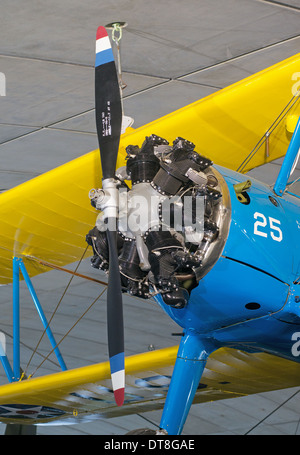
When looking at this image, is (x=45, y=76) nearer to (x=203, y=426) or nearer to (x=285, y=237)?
(x=285, y=237)

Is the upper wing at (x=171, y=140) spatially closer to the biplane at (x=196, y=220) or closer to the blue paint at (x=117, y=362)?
the biplane at (x=196, y=220)

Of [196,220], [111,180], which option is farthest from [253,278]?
[111,180]

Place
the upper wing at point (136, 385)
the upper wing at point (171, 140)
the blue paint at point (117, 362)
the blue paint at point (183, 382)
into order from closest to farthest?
the blue paint at point (117, 362), the blue paint at point (183, 382), the upper wing at point (171, 140), the upper wing at point (136, 385)

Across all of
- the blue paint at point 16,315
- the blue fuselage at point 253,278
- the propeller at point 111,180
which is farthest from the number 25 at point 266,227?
the blue paint at point 16,315

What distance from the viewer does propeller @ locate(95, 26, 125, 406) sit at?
16.2ft

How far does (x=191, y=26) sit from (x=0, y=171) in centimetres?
431

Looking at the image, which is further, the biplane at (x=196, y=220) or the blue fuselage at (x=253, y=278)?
the blue fuselage at (x=253, y=278)

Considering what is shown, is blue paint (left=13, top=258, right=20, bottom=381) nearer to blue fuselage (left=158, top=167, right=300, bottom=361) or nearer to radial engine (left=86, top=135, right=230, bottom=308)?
blue fuselage (left=158, top=167, right=300, bottom=361)

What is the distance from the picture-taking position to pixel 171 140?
6547mm

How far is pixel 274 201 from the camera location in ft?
18.1

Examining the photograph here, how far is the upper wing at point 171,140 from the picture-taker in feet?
20.4

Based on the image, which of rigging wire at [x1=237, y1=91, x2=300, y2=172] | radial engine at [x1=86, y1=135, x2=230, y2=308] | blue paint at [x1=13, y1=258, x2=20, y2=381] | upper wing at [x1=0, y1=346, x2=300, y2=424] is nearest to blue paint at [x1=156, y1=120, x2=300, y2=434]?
radial engine at [x1=86, y1=135, x2=230, y2=308]

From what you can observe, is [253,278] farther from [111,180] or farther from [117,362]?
[111,180]

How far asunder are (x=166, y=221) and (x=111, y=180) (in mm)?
407
